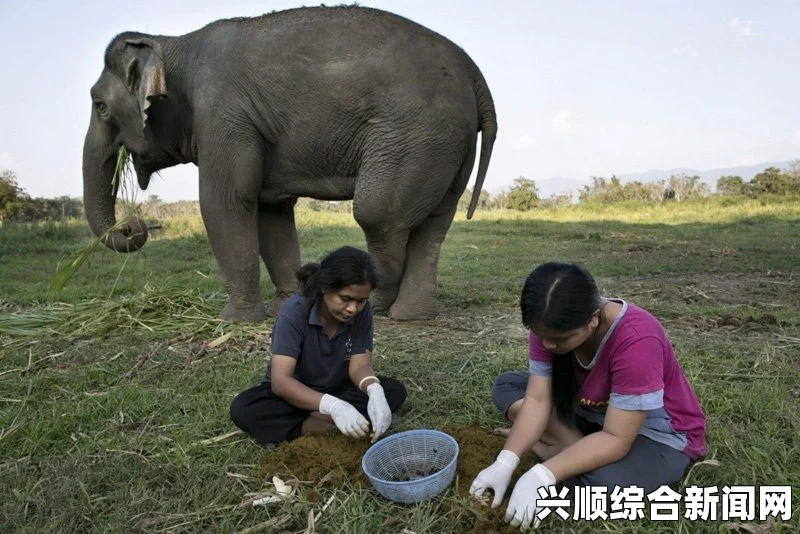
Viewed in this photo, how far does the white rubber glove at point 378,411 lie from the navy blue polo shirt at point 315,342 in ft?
0.87

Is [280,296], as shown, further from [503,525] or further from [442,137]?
[503,525]

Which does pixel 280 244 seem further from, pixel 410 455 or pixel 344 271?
pixel 410 455

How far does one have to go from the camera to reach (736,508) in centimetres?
230

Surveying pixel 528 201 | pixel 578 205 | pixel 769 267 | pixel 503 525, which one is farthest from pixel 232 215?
pixel 528 201

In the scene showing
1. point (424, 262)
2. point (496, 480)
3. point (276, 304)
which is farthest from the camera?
point (276, 304)

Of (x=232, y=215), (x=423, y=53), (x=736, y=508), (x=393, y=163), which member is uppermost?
(x=423, y=53)

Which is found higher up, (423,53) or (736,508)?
(423,53)

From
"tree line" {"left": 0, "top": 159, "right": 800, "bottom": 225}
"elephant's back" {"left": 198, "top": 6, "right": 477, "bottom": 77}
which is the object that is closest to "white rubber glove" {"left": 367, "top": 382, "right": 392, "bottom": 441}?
"elephant's back" {"left": 198, "top": 6, "right": 477, "bottom": 77}

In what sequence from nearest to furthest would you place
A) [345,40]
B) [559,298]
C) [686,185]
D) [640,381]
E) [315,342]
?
[559,298] < [640,381] < [315,342] < [345,40] < [686,185]

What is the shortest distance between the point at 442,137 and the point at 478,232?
9980mm

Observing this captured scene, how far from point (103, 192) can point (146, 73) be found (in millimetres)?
1338

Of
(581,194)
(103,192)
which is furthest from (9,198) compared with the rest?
(581,194)

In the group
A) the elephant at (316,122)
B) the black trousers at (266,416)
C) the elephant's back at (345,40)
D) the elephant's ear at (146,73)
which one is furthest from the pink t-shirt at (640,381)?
the elephant's ear at (146,73)

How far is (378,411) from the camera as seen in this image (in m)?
2.87
